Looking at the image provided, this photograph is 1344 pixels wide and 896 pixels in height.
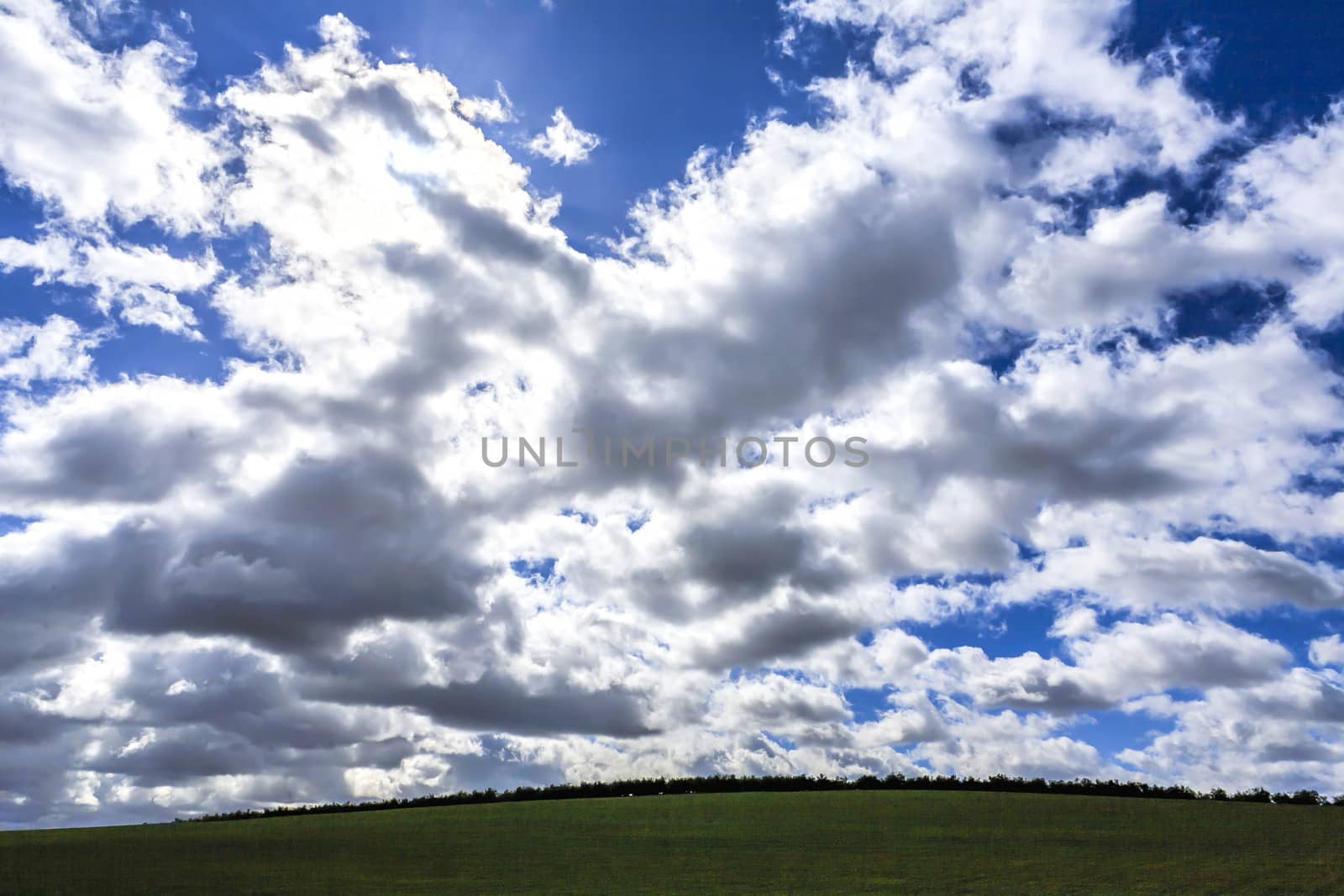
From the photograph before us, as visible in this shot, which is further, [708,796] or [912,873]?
[708,796]

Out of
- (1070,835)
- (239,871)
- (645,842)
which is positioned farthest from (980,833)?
(239,871)

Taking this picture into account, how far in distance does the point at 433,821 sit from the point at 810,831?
18.1 metres

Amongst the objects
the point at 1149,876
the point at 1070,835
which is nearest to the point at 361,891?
the point at 1149,876

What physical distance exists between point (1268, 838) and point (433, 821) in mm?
33184

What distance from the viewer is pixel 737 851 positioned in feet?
109

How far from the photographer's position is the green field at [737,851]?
2673 centimetres

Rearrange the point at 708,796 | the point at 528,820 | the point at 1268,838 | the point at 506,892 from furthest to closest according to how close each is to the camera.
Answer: the point at 708,796 → the point at 528,820 → the point at 1268,838 → the point at 506,892

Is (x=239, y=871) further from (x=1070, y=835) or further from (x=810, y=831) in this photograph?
(x=1070, y=835)

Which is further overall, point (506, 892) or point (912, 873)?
point (912, 873)

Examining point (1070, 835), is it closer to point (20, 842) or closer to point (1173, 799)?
point (1173, 799)

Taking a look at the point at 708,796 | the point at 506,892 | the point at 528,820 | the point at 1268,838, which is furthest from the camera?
the point at 708,796

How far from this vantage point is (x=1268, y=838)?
35.2 m

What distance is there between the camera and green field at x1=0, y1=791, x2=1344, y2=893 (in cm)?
2673

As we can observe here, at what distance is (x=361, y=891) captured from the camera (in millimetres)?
25922
